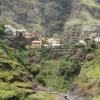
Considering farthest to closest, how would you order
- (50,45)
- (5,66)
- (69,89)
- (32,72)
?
1. (50,45)
2. (32,72)
3. (69,89)
4. (5,66)

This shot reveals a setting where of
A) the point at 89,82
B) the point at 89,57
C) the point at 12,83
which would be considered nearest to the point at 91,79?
the point at 89,82

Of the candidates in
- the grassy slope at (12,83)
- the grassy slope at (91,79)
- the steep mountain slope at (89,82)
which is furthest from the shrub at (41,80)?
the grassy slope at (12,83)

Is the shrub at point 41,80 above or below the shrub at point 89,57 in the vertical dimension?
below

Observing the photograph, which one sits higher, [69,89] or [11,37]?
[11,37]

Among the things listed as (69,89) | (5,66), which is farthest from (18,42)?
(5,66)

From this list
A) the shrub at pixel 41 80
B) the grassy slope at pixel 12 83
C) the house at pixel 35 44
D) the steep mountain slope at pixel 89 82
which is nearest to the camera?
the grassy slope at pixel 12 83

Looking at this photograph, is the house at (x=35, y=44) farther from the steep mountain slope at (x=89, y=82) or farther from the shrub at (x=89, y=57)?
the steep mountain slope at (x=89, y=82)

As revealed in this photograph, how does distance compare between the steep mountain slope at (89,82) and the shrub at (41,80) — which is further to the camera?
the shrub at (41,80)

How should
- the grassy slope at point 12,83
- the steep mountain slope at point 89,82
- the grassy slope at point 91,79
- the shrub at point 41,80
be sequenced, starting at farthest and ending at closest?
the shrub at point 41,80 < the grassy slope at point 91,79 < the steep mountain slope at point 89,82 < the grassy slope at point 12,83

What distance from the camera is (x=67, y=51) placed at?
170000 millimetres

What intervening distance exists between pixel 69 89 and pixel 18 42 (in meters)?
41.4

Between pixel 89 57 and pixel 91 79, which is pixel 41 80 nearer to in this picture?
pixel 91 79

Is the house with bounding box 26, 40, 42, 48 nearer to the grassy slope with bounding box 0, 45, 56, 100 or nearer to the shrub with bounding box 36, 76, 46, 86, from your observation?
the shrub with bounding box 36, 76, 46, 86

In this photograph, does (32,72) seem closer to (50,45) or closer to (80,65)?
(80,65)
